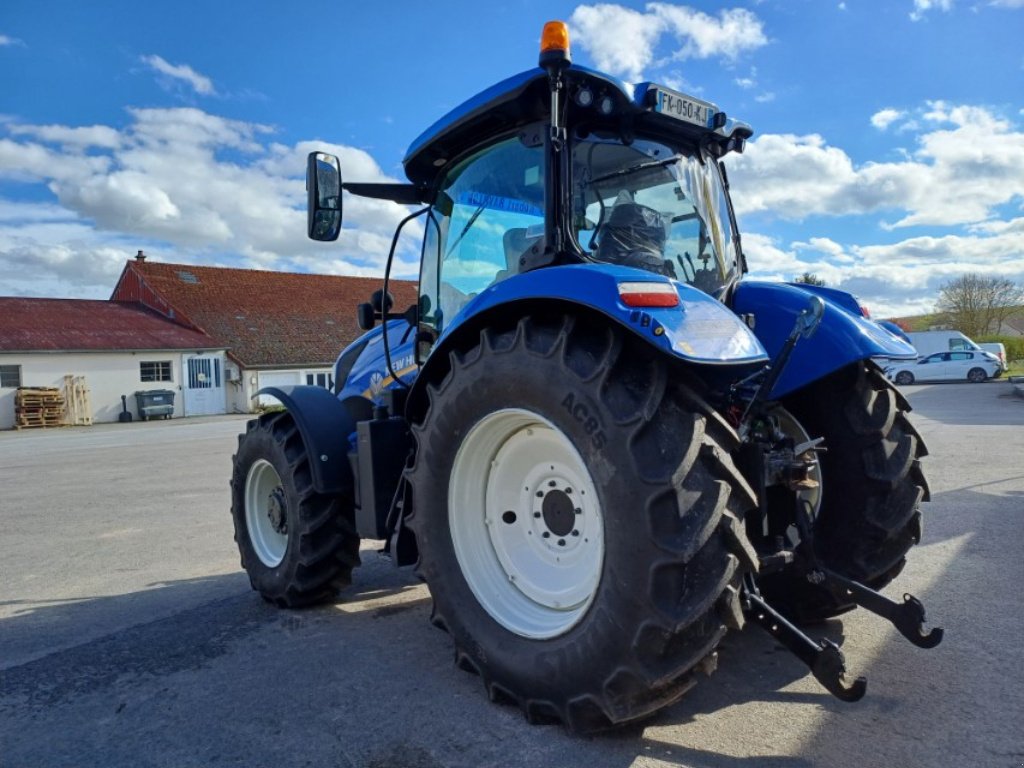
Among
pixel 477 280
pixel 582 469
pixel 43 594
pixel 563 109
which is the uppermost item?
pixel 563 109

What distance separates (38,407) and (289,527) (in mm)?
28080

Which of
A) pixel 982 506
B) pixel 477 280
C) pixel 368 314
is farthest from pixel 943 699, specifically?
pixel 982 506

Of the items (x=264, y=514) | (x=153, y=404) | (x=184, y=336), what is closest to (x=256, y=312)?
(x=184, y=336)

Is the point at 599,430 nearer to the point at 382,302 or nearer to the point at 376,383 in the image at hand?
the point at 382,302

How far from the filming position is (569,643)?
264 centimetres

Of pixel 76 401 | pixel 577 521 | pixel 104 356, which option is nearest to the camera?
pixel 577 521

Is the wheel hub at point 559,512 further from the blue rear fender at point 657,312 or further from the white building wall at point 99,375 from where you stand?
the white building wall at point 99,375

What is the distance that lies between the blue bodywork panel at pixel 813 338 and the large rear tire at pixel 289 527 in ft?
8.07

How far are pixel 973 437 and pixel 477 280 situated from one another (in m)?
11.2

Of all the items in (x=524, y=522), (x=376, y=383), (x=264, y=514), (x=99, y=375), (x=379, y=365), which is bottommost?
(x=264, y=514)

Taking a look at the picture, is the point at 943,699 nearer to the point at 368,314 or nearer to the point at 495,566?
the point at 495,566

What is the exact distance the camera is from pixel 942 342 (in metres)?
34.5

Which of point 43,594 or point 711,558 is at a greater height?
point 711,558

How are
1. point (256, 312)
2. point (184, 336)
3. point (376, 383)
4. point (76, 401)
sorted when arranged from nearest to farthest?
1. point (376, 383)
2. point (76, 401)
3. point (184, 336)
4. point (256, 312)
